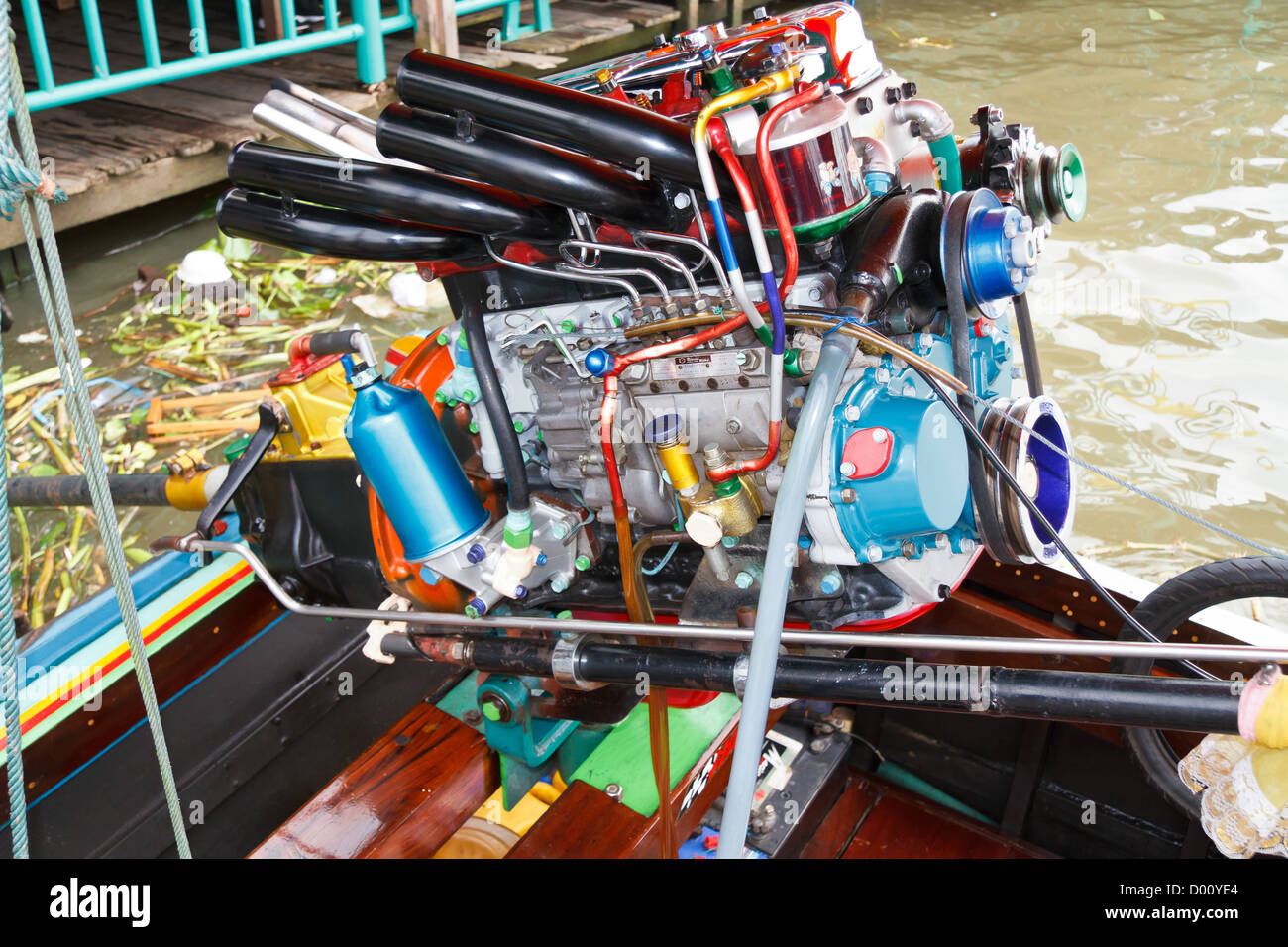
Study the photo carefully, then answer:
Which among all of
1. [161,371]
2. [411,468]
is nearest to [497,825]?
[411,468]

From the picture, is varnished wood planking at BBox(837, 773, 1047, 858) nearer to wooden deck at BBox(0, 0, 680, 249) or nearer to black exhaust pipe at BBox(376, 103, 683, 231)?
black exhaust pipe at BBox(376, 103, 683, 231)

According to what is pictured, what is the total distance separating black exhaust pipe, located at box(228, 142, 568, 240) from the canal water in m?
2.81

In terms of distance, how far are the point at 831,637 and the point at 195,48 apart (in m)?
5.29

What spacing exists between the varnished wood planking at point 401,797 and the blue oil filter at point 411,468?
24.5 inches

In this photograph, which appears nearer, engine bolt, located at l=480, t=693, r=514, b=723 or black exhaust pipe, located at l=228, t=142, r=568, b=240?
black exhaust pipe, located at l=228, t=142, r=568, b=240

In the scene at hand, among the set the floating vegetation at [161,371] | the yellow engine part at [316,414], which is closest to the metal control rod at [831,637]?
the yellow engine part at [316,414]

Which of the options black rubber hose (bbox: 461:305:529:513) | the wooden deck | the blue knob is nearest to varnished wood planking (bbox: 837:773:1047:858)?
black rubber hose (bbox: 461:305:529:513)

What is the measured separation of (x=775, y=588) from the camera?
1360 millimetres

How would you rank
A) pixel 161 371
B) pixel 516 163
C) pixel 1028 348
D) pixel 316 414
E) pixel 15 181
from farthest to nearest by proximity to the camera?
pixel 161 371 < pixel 316 414 < pixel 1028 348 < pixel 516 163 < pixel 15 181

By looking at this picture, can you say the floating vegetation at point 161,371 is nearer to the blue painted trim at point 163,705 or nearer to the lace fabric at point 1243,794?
the blue painted trim at point 163,705

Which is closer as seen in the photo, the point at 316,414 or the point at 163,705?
the point at 316,414

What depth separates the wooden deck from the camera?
5.05 m

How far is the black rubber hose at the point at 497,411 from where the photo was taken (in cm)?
189

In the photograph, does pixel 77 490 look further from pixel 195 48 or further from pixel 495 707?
pixel 195 48
